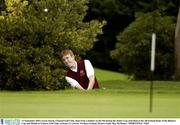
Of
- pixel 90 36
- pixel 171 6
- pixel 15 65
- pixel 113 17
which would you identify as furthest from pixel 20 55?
pixel 113 17

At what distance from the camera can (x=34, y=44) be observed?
1512 centimetres

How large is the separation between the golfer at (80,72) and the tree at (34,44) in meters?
0.52

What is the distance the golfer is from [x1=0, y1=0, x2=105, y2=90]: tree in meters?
0.52

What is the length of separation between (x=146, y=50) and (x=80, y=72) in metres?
11.5

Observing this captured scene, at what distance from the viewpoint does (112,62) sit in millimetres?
48062

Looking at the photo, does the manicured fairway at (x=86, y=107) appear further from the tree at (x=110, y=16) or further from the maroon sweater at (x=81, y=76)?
the tree at (x=110, y=16)

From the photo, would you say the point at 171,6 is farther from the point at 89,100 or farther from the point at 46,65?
the point at 89,100

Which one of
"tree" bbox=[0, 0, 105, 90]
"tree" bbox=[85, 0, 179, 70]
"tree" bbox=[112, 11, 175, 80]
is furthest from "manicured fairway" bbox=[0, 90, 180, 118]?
"tree" bbox=[85, 0, 179, 70]

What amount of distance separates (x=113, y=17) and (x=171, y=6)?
199 inches

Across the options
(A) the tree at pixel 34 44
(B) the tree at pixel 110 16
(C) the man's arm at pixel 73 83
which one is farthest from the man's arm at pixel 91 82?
(B) the tree at pixel 110 16

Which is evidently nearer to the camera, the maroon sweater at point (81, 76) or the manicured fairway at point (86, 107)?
the manicured fairway at point (86, 107)

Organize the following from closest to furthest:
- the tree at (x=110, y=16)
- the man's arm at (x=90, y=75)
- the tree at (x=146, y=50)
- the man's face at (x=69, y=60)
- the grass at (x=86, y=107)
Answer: the grass at (x=86, y=107), the man's arm at (x=90, y=75), the man's face at (x=69, y=60), the tree at (x=146, y=50), the tree at (x=110, y=16)

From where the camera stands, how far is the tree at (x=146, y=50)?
25.0 metres

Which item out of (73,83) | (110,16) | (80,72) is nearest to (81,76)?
(80,72)
